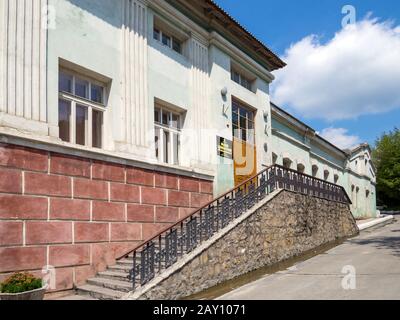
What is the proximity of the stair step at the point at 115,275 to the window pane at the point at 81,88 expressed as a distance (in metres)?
3.95

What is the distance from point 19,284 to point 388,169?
4526 cm

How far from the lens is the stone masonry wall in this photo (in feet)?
29.5

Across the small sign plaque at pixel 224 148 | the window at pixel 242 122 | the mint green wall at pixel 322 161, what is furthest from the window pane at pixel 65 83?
the mint green wall at pixel 322 161

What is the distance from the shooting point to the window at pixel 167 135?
12.3 metres

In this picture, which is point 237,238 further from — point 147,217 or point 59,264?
point 59,264

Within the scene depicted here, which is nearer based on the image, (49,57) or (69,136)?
(49,57)

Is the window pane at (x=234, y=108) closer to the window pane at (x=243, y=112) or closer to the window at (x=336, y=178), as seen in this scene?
the window pane at (x=243, y=112)

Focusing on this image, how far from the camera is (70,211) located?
349 inches

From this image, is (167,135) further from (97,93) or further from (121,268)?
(121,268)

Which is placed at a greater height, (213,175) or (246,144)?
(246,144)

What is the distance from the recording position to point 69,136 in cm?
968
